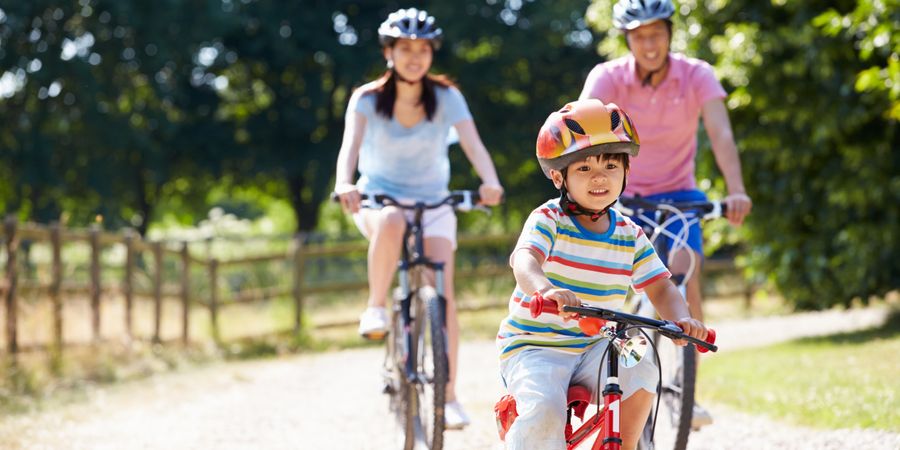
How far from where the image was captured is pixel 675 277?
219 inches

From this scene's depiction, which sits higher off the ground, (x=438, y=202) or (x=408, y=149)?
(x=408, y=149)

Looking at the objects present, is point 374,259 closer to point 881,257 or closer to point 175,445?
point 175,445

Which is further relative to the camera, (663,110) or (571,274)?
(663,110)

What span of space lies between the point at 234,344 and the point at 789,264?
22.7ft

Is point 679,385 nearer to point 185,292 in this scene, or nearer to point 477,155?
point 477,155

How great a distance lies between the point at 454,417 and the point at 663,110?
1.73 metres

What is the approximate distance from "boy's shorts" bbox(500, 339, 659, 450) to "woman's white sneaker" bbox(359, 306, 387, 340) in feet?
6.82

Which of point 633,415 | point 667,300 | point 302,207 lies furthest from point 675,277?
point 302,207

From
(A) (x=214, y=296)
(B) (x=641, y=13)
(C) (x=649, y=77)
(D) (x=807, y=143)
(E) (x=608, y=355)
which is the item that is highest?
(B) (x=641, y=13)

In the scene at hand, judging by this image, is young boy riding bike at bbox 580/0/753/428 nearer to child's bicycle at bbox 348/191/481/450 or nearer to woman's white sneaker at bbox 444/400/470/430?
child's bicycle at bbox 348/191/481/450

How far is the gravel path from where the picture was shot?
6.73 m

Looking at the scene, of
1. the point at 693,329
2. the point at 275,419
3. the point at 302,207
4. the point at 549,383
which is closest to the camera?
the point at 693,329

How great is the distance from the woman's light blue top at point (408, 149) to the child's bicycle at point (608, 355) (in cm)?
247

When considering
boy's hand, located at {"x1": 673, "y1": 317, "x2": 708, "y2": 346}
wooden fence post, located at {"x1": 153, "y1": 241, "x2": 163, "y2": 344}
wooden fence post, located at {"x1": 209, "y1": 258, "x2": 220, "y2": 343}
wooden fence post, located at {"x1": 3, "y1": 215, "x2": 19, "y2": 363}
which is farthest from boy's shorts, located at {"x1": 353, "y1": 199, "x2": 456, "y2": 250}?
wooden fence post, located at {"x1": 209, "y1": 258, "x2": 220, "y2": 343}
